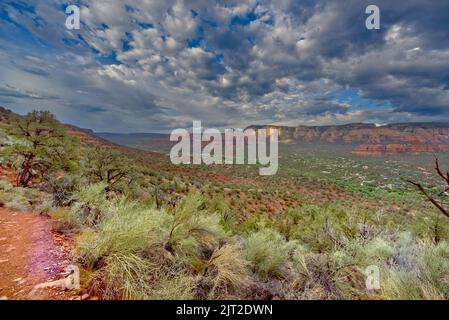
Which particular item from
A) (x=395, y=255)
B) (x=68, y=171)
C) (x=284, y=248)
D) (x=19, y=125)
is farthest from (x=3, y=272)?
(x=19, y=125)

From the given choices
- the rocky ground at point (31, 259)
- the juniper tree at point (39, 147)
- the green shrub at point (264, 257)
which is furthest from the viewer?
the juniper tree at point (39, 147)

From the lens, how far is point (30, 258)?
→ 146 inches

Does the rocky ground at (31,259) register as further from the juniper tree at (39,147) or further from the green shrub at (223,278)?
the juniper tree at (39,147)

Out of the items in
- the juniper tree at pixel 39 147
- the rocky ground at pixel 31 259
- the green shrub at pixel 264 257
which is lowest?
the green shrub at pixel 264 257

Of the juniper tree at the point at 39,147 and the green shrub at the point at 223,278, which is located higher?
the juniper tree at the point at 39,147

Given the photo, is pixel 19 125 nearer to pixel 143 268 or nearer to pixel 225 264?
pixel 143 268

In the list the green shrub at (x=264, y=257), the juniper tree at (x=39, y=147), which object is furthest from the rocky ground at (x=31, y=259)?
the juniper tree at (x=39, y=147)

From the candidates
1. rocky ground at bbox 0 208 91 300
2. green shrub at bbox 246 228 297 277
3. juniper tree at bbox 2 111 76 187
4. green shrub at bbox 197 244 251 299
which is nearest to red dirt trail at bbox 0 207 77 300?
rocky ground at bbox 0 208 91 300

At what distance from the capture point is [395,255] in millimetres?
4836

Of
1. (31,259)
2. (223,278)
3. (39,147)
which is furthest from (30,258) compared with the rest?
(39,147)

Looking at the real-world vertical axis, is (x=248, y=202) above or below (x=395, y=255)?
below

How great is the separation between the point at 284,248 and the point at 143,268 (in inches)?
132

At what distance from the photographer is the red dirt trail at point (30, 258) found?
9.56 feet

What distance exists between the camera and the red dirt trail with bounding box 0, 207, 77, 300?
2914 millimetres
